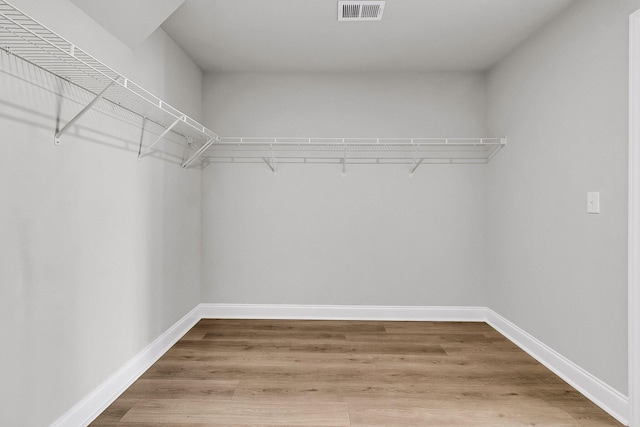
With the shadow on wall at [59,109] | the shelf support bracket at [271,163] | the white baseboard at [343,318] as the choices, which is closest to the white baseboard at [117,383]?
the white baseboard at [343,318]

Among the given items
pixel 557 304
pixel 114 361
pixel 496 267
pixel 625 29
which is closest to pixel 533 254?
pixel 557 304

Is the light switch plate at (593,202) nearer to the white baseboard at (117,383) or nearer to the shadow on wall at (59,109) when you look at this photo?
the shadow on wall at (59,109)

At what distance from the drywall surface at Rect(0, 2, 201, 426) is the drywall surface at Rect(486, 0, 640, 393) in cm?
266

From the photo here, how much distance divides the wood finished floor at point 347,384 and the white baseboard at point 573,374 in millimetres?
50

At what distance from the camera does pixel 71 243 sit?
183cm

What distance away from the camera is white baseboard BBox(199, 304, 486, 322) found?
3684mm

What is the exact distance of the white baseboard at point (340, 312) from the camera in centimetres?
368

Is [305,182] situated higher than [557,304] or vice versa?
Result: [305,182]

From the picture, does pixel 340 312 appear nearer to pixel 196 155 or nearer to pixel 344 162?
pixel 344 162

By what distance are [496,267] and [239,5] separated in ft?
9.59

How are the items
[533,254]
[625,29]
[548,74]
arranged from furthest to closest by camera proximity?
1. [533,254]
2. [548,74]
3. [625,29]

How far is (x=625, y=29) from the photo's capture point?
197 centimetres

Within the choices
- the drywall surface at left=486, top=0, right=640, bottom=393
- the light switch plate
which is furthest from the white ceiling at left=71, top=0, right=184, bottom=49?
the light switch plate

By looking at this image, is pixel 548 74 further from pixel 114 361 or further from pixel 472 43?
pixel 114 361
